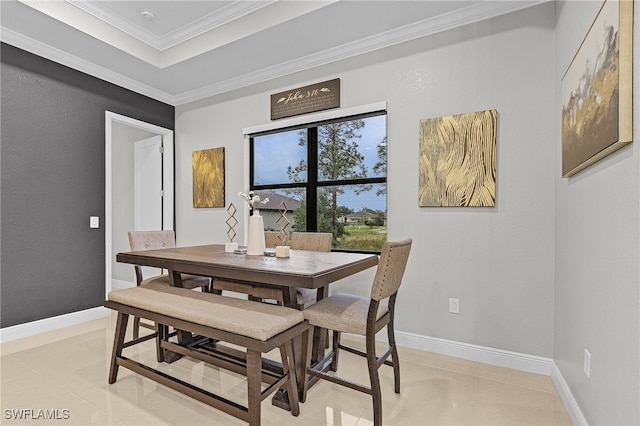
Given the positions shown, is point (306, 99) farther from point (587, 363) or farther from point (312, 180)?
point (587, 363)

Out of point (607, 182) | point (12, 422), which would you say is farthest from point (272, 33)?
point (12, 422)

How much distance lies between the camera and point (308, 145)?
3500mm

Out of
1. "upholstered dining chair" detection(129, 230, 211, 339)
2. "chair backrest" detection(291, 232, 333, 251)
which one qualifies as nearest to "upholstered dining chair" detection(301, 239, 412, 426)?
"chair backrest" detection(291, 232, 333, 251)

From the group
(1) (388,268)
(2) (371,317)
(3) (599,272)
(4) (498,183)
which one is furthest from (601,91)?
(2) (371,317)

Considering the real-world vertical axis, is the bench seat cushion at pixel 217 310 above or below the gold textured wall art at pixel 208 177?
below

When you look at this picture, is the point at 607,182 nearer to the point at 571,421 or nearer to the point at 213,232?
the point at 571,421

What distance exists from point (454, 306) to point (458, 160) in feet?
3.75

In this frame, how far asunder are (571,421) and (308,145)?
2.91 meters

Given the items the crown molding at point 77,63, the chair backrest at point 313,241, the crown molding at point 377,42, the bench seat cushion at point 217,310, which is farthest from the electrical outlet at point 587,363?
the crown molding at point 77,63

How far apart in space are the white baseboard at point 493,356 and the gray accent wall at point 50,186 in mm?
3288

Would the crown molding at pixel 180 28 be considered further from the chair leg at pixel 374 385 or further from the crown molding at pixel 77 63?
the chair leg at pixel 374 385

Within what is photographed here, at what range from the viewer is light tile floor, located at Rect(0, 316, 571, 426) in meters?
1.79

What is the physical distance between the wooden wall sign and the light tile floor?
2310 mm

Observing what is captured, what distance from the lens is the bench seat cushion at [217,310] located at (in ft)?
5.14
